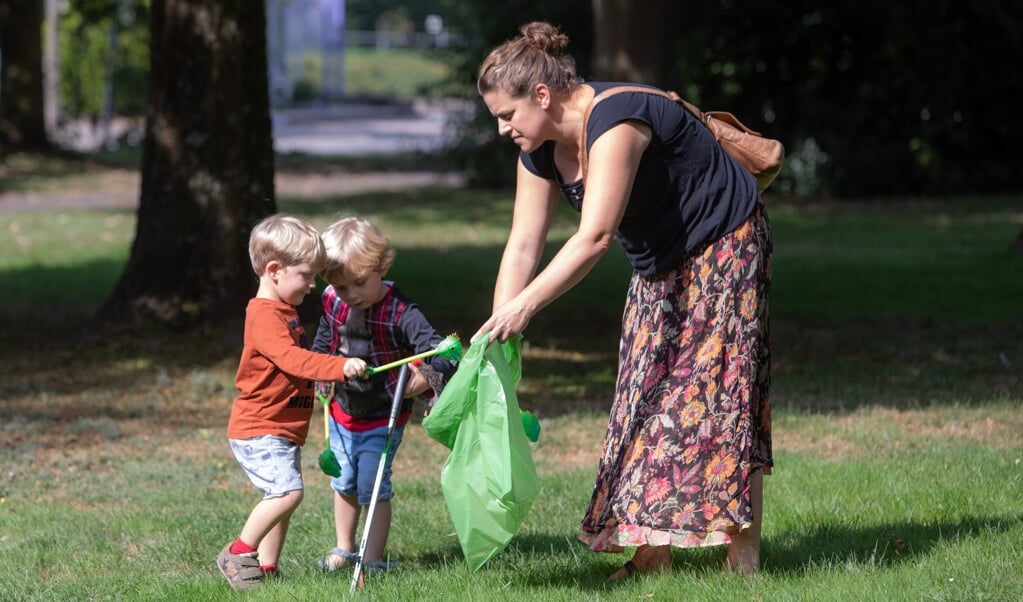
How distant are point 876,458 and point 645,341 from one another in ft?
8.65

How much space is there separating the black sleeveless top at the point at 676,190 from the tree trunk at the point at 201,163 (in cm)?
566

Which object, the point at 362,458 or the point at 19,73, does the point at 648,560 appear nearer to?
the point at 362,458

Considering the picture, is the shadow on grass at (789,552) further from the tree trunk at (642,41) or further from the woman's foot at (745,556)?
the tree trunk at (642,41)

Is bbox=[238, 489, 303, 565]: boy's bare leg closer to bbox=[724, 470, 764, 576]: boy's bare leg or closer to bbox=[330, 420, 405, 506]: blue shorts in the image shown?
bbox=[330, 420, 405, 506]: blue shorts

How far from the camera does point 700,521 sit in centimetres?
423

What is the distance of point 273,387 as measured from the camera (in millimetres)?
4543

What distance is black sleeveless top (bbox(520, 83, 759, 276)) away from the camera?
417 cm

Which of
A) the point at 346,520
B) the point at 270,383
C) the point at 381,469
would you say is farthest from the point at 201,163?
the point at 381,469

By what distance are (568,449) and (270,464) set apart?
295cm

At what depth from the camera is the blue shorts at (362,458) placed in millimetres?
4781

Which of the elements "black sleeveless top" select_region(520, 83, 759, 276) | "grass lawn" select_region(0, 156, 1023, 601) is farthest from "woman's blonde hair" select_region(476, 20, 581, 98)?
"grass lawn" select_region(0, 156, 1023, 601)

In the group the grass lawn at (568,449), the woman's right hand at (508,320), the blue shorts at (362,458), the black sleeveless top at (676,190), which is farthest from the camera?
the blue shorts at (362,458)

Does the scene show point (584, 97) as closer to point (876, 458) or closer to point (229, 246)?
point (876, 458)

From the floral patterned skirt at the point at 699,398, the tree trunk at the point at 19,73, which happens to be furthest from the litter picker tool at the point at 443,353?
the tree trunk at the point at 19,73
